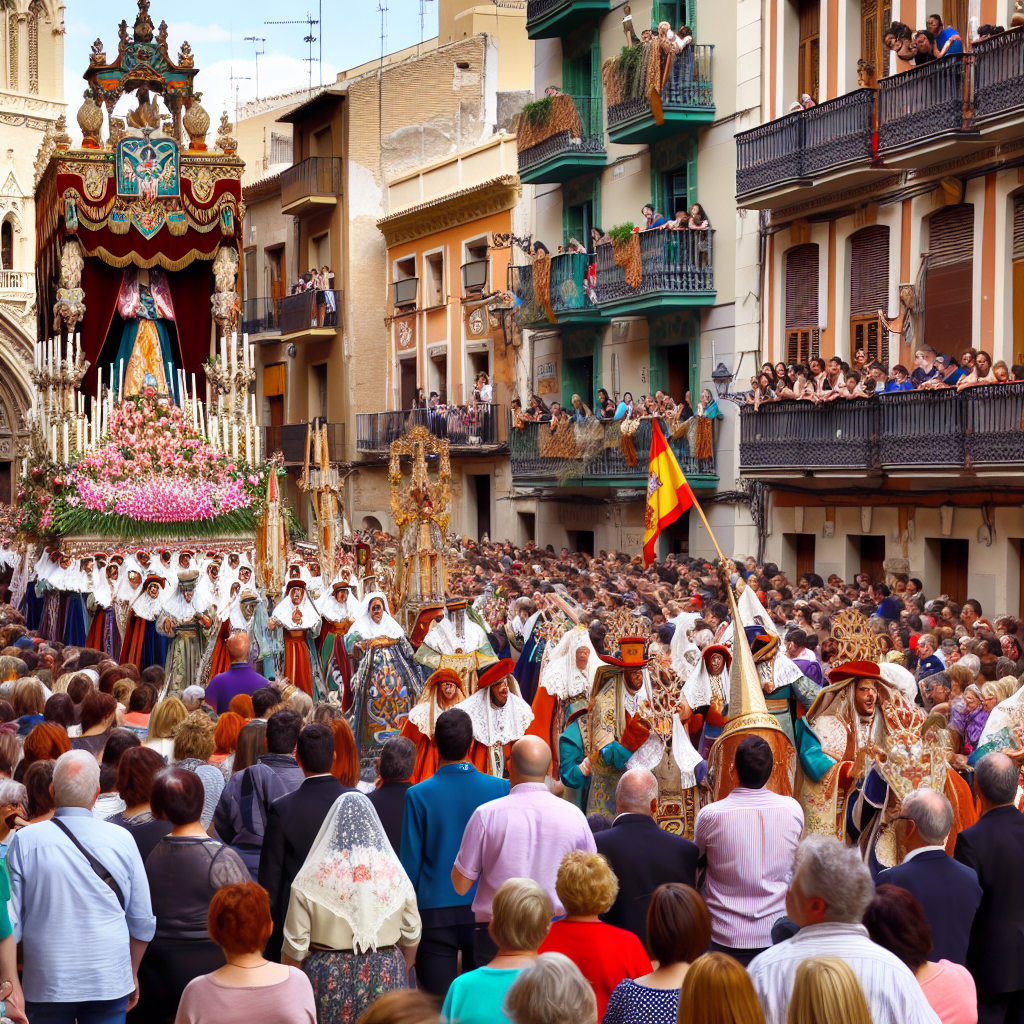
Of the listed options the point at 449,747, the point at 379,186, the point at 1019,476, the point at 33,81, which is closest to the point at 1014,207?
the point at 1019,476

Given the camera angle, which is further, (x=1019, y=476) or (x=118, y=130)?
(x=118, y=130)

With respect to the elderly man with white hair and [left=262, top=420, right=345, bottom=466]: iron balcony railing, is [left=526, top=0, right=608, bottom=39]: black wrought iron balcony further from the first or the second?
the elderly man with white hair

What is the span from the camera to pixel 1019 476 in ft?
51.2

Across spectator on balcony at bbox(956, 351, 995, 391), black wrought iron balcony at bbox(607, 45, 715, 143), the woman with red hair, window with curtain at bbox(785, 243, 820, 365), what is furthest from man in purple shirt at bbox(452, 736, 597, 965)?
black wrought iron balcony at bbox(607, 45, 715, 143)

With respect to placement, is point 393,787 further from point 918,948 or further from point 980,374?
point 980,374

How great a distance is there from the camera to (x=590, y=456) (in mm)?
23938

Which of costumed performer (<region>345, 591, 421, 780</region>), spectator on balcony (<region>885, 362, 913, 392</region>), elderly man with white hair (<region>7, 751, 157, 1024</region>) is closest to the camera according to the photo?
elderly man with white hair (<region>7, 751, 157, 1024</region>)

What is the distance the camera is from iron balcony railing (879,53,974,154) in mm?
16266

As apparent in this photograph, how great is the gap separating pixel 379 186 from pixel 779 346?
15215 mm

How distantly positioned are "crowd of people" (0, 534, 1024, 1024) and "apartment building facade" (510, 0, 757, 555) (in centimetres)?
1250

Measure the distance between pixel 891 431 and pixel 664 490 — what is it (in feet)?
19.2

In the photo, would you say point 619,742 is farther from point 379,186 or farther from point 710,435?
point 379,186

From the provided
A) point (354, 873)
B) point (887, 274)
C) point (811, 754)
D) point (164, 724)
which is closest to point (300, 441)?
point (887, 274)

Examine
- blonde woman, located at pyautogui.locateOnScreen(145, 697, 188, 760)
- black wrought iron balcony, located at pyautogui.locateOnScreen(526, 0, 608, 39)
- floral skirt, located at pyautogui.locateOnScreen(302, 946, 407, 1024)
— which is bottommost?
floral skirt, located at pyautogui.locateOnScreen(302, 946, 407, 1024)
